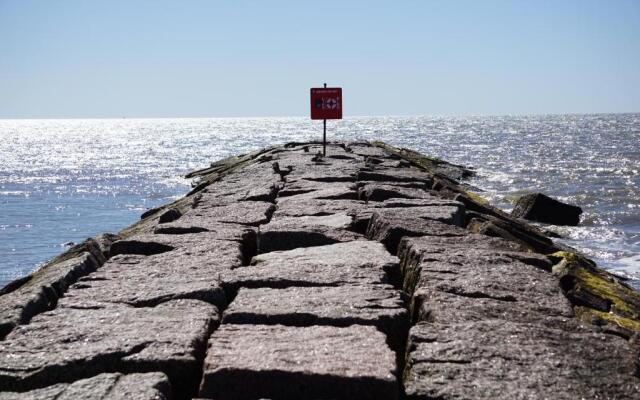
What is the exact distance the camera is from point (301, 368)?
2.14 meters

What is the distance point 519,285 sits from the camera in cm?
305

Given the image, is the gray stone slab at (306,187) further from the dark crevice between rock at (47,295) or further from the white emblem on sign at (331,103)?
the white emblem on sign at (331,103)

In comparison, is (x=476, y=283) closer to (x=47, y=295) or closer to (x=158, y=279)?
(x=158, y=279)

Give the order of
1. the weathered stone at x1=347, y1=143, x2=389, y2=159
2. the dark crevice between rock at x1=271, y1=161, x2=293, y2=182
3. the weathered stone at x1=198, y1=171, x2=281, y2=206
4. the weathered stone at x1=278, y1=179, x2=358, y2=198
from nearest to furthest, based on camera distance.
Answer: the weathered stone at x1=278, y1=179, x2=358, y2=198 < the weathered stone at x1=198, y1=171, x2=281, y2=206 < the dark crevice between rock at x1=271, y1=161, x2=293, y2=182 < the weathered stone at x1=347, y1=143, x2=389, y2=159

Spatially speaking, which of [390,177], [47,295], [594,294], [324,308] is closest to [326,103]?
[390,177]

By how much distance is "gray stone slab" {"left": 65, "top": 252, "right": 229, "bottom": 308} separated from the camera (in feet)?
9.75

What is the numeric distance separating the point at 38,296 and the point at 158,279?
532 millimetres

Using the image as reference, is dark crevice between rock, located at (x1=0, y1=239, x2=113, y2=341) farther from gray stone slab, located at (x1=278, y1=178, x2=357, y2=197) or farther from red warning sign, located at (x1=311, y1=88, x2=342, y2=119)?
red warning sign, located at (x1=311, y1=88, x2=342, y2=119)

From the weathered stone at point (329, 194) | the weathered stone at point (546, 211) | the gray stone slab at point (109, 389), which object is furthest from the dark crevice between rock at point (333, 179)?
the weathered stone at point (546, 211)

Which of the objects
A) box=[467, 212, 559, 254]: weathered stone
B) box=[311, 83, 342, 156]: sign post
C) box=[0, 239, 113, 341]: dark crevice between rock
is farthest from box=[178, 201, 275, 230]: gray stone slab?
box=[311, 83, 342, 156]: sign post

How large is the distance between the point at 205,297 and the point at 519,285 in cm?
138

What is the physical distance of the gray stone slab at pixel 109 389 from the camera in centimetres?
A: 203

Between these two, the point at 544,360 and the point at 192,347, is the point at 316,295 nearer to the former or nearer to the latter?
the point at 192,347

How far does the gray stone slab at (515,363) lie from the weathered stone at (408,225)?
149cm
